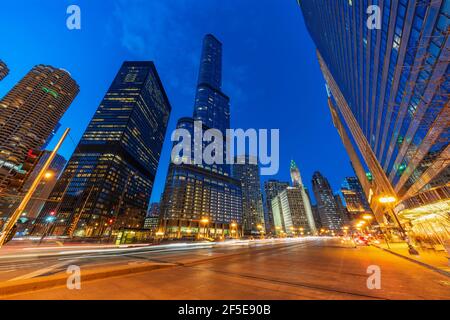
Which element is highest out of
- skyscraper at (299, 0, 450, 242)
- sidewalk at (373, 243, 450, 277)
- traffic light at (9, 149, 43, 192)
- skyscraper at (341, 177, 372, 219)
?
skyscraper at (341, 177, 372, 219)

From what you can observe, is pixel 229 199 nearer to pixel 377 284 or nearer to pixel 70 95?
pixel 70 95

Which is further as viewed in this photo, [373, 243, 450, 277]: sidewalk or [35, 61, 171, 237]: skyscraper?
[35, 61, 171, 237]: skyscraper

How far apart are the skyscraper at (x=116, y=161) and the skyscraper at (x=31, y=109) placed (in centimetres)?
2093

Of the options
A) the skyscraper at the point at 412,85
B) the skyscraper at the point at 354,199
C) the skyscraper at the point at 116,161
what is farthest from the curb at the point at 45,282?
the skyscraper at the point at 354,199

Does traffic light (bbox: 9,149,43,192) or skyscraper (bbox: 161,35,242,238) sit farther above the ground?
skyscraper (bbox: 161,35,242,238)

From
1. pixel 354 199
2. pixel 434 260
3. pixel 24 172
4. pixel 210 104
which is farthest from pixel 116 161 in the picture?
pixel 354 199

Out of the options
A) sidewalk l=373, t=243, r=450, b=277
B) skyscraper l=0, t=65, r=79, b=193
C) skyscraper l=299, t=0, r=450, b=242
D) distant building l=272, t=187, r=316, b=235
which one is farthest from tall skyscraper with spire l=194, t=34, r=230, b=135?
sidewalk l=373, t=243, r=450, b=277

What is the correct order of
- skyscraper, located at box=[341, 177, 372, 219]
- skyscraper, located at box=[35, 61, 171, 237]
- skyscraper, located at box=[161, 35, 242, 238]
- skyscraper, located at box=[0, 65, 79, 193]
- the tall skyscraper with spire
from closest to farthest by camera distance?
skyscraper, located at box=[0, 65, 79, 193]
skyscraper, located at box=[35, 61, 171, 237]
skyscraper, located at box=[161, 35, 242, 238]
skyscraper, located at box=[341, 177, 372, 219]
the tall skyscraper with spire

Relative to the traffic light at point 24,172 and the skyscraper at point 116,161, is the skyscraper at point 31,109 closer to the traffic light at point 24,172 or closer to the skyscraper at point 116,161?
the skyscraper at point 116,161

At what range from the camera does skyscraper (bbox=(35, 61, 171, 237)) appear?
317 ft

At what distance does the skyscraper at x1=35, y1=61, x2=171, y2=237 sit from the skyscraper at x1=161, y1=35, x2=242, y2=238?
27.9 metres

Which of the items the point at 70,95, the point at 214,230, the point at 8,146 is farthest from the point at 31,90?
the point at 214,230

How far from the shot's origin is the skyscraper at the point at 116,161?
9650 cm

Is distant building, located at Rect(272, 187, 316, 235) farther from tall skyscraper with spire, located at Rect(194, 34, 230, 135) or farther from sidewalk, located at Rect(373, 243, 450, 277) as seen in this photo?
sidewalk, located at Rect(373, 243, 450, 277)
